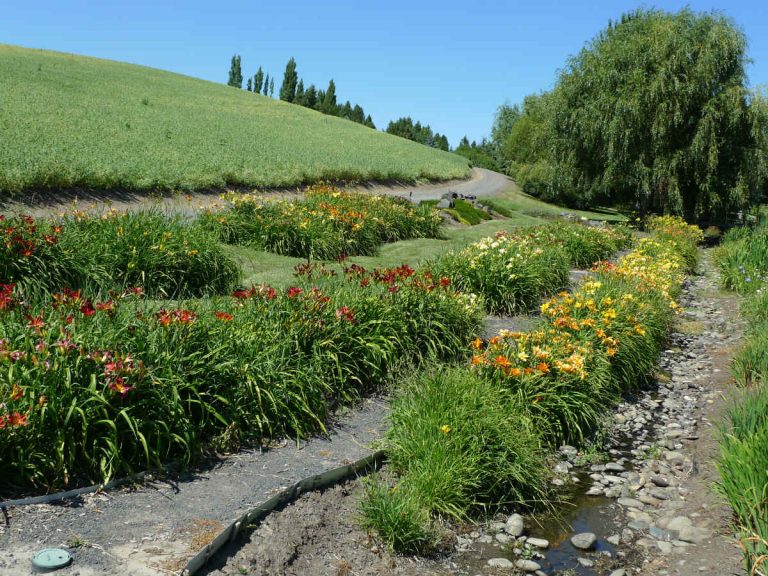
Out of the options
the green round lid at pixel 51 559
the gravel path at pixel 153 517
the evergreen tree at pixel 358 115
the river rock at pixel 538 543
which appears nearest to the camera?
the green round lid at pixel 51 559

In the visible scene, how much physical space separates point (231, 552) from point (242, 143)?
29.5 m

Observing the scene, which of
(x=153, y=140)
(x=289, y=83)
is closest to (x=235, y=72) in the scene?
(x=289, y=83)

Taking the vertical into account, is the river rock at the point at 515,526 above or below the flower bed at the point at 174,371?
below

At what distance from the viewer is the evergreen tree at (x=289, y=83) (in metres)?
84.7

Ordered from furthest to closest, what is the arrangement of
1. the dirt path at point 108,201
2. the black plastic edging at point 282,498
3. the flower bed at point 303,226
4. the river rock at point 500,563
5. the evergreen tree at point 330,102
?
the evergreen tree at point 330,102
the dirt path at point 108,201
the flower bed at point 303,226
the river rock at point 500,563
the black plastic edging at point 282,498

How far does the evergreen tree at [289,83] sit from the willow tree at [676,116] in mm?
66565

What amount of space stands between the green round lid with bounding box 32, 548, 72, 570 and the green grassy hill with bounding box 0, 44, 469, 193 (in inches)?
548

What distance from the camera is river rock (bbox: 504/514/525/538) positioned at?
4.74 meters

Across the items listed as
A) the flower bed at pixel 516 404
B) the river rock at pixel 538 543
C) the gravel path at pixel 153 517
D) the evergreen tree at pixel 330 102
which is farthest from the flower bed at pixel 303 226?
the evergreen tree at pixel 330 102

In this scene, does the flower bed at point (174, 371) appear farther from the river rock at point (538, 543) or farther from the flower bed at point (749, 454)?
the flower bed at point (749, 454)

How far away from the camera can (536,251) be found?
1074 centimetres

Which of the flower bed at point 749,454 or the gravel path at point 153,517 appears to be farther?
the flower bed at point 749,454

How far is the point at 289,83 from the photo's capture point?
85.0 meters

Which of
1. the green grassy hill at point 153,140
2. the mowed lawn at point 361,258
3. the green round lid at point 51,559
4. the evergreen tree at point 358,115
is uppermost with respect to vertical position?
the evergreen tree at point 358,115
